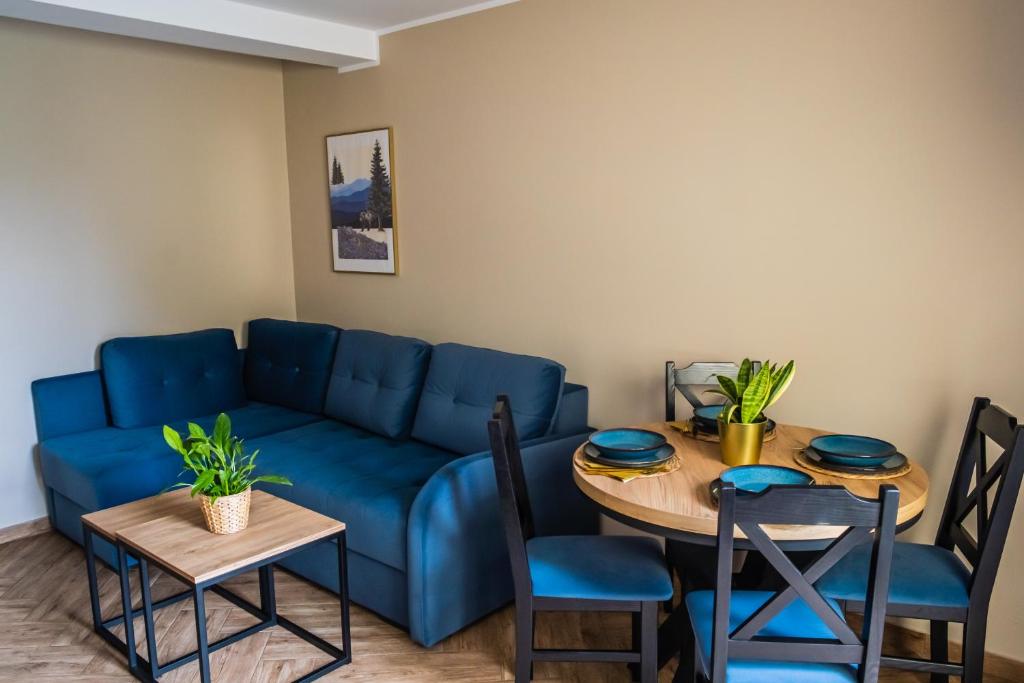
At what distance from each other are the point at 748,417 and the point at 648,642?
2.19ft

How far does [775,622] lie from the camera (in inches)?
72.4

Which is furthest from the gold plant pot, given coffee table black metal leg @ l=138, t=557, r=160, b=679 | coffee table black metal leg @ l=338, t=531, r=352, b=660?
coffee table black metal leg @ l=138, t=557, r=160, b=679

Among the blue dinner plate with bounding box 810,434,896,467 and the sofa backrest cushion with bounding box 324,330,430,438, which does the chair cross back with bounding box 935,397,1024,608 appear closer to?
the blue dinner plate with bounding box 810,434,896,467

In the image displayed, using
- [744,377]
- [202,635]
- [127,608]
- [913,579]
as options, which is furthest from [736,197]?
[127,608]

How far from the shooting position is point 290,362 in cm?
400

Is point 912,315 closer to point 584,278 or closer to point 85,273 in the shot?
point 584,278

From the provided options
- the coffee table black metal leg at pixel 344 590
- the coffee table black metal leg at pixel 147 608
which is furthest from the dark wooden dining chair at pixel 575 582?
the coffee table black metal leg at pixel 147 608

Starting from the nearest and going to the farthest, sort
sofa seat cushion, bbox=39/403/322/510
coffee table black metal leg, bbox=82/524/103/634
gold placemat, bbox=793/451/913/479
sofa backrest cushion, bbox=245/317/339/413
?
gold placemat, bbox=793/451/913/479 → coffee table black metal leg, bbox=82/524/103/634 → sofa seat cushion, bbox=39/403/322/510 → sofa backrest cushion, bbox=245/317/339/413

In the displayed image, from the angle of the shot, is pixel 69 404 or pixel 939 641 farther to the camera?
pixel 69 404

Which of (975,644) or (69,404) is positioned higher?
(69,404)

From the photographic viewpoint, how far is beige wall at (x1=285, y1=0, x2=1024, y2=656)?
2322 millimetres

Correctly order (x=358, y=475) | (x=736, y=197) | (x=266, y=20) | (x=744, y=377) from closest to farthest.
Answer: (x=744, y=377) → (x=736, y=197) → (x=358, y=475) → (x=266, y=20)

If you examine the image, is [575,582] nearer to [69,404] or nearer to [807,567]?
[807,567]

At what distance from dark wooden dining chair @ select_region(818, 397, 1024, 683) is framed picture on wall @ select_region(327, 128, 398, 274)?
262 cm
